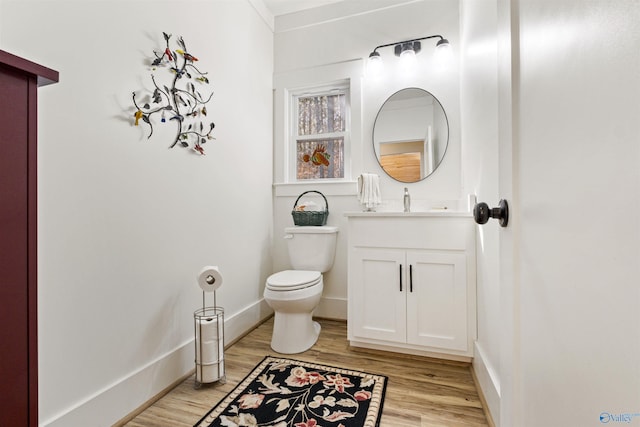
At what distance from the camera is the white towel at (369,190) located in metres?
2.31

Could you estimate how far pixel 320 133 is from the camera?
275 centimetres

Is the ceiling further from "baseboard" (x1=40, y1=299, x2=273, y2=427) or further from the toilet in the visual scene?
"baseboard" (x1=40, y1=299, x2=273, y2=427)

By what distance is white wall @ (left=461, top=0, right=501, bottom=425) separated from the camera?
4.15 ft

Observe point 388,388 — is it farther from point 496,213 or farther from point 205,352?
point 496,213

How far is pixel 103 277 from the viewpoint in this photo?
1.26m

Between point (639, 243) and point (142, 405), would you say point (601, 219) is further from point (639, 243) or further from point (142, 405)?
point (142, 405)

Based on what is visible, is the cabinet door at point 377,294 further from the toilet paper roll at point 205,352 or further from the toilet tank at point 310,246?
the toilet paper roll at point 205,352

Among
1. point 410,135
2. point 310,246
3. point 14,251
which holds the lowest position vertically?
point 310,246

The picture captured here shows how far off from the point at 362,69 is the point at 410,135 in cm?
69

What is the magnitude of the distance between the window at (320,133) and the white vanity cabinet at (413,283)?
0.88 meters

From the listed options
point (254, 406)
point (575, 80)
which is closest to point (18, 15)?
point (575, 80)

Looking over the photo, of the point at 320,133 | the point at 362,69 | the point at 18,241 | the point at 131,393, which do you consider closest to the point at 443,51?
the point at 362,69

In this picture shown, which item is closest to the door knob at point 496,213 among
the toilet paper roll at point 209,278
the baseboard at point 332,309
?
the toilet paper roll at point 209,278

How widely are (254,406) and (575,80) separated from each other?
1607 millimetres
